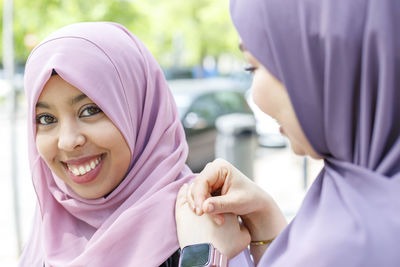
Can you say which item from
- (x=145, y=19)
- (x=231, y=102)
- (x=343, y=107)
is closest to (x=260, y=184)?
(x=231, y=102)

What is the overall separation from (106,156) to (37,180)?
1.13 ft

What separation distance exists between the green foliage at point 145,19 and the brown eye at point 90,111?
13.3 ft

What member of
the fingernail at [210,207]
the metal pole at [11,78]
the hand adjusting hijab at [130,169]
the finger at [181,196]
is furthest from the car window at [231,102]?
the fingernail at [210,207]

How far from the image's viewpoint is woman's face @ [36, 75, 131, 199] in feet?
5.07

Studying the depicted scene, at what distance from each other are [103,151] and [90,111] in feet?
0.43

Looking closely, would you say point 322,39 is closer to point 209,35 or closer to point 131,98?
point 131,98

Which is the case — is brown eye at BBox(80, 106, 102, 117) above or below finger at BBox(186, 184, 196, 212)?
above

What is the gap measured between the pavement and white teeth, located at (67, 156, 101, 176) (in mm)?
3356

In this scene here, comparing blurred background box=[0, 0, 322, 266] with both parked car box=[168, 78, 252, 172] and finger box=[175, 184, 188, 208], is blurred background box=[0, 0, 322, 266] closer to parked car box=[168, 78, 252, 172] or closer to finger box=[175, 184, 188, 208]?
parked car box=[168, 78, 252, 172]

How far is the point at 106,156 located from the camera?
160cm

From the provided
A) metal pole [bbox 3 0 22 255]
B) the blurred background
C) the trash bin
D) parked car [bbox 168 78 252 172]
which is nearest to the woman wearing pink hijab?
the blurred background

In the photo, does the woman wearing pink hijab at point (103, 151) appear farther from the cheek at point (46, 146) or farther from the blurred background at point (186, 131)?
the blurred background at point (186, 131)

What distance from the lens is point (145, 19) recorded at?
9.08 meters

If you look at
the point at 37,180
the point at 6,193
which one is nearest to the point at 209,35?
the point at 6,193
